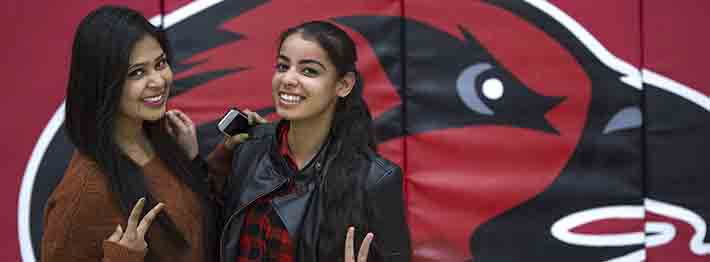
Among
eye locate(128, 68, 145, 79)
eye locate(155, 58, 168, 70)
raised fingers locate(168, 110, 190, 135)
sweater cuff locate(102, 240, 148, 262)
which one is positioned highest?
eye locate(155, 58, 168, 70)

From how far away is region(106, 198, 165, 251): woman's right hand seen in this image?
1803 millimetres

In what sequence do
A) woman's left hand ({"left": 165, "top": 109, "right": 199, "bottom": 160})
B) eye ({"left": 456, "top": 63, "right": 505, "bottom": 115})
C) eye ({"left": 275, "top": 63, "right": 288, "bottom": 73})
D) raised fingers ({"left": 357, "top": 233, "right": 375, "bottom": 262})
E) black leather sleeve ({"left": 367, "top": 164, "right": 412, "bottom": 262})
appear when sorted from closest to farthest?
raised fingers ({"left": 357, "top": 233, "right": 375, "bottom": 262}) < black leather sleeve ({"left": 367, "top": 164, "right": 412, "bottom": 262}) < eye ({"left": 275, "top": 63, "right": 288, "bottom": 73}) < woman's left hand ({"left": 165, "top": 109, "right": 199, "bottom": 160}) < eye ({"left": 456, "top": 63, "right": 505, "bottom": 115})

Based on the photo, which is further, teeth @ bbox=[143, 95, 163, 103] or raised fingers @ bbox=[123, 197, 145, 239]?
teeth @ bbox=[143, 95, 163, 103]

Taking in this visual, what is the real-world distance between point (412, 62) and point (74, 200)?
60.1 inches

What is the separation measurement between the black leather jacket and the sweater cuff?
0.26 meters

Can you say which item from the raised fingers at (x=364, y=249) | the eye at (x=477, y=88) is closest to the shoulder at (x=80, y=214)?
the raised fingers at (x=364, y=249)

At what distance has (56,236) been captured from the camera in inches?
72.9

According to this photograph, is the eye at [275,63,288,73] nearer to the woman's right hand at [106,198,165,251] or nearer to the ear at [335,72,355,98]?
the ear at [335,72,355,98]

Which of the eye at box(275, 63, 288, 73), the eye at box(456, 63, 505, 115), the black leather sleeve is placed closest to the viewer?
the black leather sleeve

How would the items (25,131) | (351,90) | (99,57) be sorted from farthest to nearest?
(25,131), (351,90), (99,57)

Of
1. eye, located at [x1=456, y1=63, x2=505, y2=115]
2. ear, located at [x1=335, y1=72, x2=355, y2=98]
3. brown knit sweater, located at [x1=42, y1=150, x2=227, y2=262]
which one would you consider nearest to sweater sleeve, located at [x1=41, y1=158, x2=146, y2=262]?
brown knit sweater, located at [x1=42, y1=150, x2=227, y2=262]

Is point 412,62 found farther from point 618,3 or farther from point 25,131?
point 25,131

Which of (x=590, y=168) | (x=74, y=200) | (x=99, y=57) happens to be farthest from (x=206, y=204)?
(x=590, y=168)

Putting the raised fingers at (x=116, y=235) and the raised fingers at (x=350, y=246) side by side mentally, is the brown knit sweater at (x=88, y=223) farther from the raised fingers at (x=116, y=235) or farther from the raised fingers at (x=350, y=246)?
the raised fingers at (x=350, y=246)
